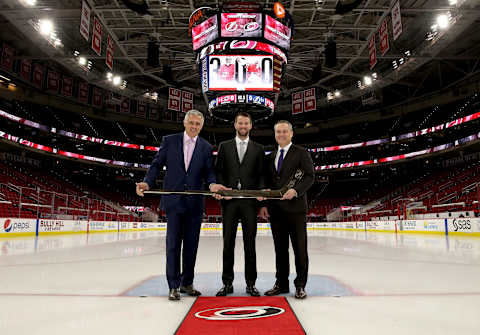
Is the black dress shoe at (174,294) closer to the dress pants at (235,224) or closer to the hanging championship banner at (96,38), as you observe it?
the dress pants at (235,224)

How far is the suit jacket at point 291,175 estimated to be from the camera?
310cm

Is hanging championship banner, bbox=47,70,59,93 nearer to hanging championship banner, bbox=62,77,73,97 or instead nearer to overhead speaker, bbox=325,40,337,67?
hanging championship banner, bbox=62,77,73,97

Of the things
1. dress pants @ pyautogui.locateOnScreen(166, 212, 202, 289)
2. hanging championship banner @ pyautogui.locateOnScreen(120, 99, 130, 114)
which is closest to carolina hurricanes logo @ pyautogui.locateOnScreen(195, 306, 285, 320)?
dress pants @ pyautogui.locateOnScreen(166, 212, 202, 289)

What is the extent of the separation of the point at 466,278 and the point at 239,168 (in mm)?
2982

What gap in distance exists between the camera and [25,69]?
66.7 feet

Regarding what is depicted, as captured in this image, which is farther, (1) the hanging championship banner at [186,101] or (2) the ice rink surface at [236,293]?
(1) the hanging championship banner at [186,101]

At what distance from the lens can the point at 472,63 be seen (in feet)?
75.1

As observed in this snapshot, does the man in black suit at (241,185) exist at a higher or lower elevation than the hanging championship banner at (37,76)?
lower

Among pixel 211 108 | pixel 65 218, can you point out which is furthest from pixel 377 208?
pixel 65 218

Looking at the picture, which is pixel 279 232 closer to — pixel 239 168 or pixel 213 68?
pixel 239 168

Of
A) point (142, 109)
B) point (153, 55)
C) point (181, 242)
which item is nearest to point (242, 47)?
point (153, 55)

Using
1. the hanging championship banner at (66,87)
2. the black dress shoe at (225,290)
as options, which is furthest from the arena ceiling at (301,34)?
the black dress shoe at (225,290)

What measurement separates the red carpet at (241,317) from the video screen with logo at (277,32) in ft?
37.5

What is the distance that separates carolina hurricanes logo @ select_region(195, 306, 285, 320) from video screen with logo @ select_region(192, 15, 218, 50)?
11528 millimetres
